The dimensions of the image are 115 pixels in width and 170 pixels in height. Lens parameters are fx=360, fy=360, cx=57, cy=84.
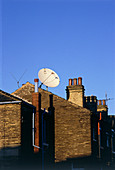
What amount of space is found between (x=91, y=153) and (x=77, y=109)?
196 inches

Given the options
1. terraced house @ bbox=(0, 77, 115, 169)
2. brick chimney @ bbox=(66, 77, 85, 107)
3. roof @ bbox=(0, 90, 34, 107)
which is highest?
brick chimney @ bbox=(66, 77, 85, 107)

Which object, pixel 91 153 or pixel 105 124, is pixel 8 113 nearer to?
pixel 91 153

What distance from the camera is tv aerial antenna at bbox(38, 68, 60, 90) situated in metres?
40.4

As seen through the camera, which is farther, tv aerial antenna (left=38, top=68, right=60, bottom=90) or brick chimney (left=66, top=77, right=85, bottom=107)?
brick chimney (left=66, top=77, right=85, bottom=107)

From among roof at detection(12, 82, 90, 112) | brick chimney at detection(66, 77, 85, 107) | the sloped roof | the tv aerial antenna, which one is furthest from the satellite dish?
the sloped roof

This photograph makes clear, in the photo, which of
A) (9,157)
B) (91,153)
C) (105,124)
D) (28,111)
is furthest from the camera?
(105,124)

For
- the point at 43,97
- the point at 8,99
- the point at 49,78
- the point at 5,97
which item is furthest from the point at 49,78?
the point at 8,99

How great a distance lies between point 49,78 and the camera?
40.5 meters

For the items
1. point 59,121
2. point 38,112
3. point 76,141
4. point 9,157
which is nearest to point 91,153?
point 76,141

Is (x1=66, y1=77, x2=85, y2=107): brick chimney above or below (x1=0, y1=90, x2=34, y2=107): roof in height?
above

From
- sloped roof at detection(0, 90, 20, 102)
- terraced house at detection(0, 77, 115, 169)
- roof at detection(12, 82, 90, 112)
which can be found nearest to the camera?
terraced house at detection(0, 77, 115, 169)

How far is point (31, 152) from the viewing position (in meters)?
33.1

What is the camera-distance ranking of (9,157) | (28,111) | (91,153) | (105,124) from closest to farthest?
(9,157) → (28,111) → (91,153) → (105,124)

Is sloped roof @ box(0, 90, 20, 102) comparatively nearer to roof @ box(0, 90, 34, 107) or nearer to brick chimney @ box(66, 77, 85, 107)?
roof @ box(0, 90, 34, 107)
